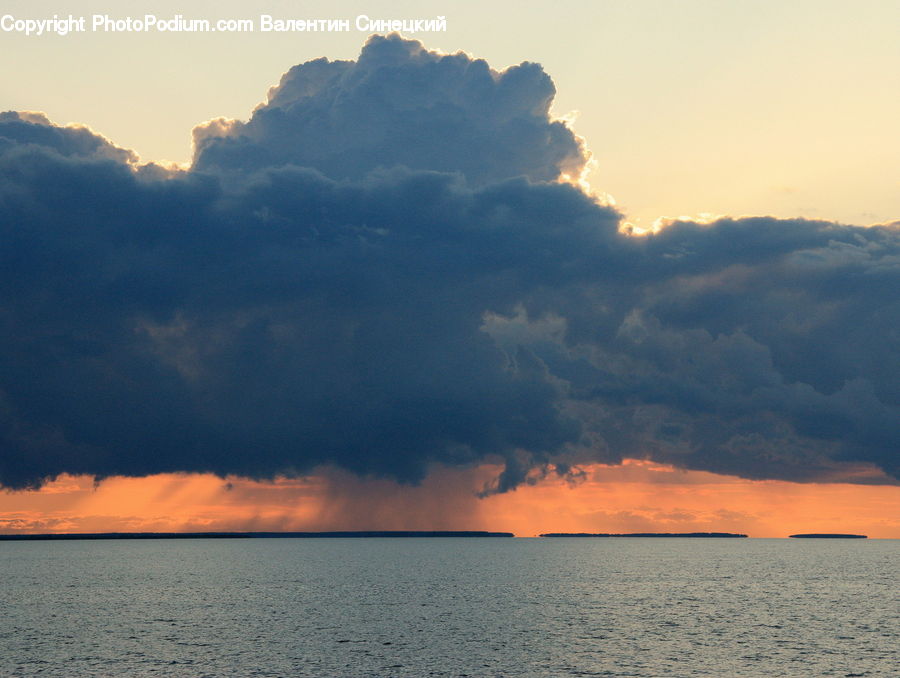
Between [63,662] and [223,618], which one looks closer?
[63,662]

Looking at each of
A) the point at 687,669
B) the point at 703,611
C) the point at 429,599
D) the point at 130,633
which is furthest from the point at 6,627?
the point at 703,611

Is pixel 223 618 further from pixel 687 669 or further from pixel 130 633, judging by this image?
pixel 687 669

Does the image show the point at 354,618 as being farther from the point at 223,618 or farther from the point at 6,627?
the point at 6,627

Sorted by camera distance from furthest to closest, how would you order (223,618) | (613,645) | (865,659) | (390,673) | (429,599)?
1. (429,599)
2. (223,618)
3. (613,645)
4. (865,659)
5. (390,673)

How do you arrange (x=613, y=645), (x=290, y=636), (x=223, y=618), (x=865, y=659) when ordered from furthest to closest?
(x=223, y=618)
(x=290, y=636)
(x=613, y=645)
(x=865, y=659)

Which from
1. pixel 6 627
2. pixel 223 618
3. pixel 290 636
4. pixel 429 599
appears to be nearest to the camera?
pixel 290 636

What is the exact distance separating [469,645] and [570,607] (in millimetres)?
60534

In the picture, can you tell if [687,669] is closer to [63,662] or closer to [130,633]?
[63,662]

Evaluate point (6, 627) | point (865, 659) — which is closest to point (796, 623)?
point (865, 659)

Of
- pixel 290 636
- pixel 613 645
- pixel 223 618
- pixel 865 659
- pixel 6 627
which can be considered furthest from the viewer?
pixel 223 618

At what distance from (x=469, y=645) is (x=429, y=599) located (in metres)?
78.4

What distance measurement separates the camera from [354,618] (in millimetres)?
157875

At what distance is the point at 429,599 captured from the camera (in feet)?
656

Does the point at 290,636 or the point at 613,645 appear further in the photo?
the point at 290,636
